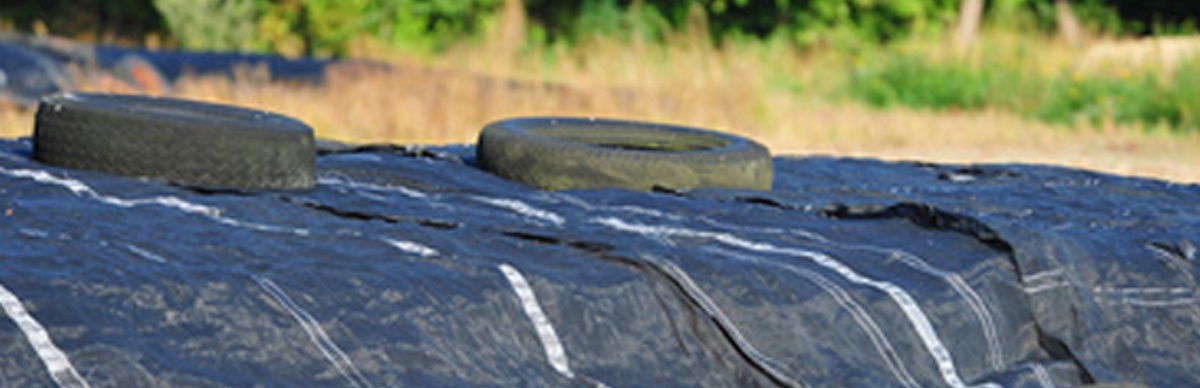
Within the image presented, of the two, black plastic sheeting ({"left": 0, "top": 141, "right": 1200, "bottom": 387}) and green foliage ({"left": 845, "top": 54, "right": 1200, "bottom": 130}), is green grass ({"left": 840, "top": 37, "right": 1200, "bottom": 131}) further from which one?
black plastic sheeting ({"left": 0, "top": 141, "right": 1200, "bottom": 387})

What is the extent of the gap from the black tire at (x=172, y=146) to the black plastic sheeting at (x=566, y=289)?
111 mm

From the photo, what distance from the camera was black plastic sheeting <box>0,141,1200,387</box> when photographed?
2775mm

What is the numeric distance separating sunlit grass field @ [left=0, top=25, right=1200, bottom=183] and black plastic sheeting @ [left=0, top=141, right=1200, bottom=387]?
5.03 meters

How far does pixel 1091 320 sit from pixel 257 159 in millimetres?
2347

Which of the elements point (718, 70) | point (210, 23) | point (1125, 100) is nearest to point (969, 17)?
point (1125, 100)

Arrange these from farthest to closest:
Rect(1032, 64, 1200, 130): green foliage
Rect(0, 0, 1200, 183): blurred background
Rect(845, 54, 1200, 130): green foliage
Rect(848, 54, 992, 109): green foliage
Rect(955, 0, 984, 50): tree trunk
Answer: Rect(955, 0, 984, 50): tree trunk < Rect(848, 54, 992, 109): green foliage < Rect(845, 54, 1200, 130): green foliage < Rect(1032, 64, 1200, 130): green foliage < Rect(0, 0, 1200, 183): blurred background

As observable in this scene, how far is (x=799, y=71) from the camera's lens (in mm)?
16594

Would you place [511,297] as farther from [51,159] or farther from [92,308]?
[51,159]

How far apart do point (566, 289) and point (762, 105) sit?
346 inches

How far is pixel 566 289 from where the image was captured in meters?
3.10

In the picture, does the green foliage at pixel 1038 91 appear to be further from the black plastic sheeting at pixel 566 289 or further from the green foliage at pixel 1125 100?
the black plastic sheeting at pixel 566 289

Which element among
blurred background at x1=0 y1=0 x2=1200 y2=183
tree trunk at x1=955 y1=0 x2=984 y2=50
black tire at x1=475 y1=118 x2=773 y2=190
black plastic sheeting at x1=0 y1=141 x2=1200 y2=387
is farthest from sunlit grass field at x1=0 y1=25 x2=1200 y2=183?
black plastic sheeting at x1=0 y1=141 x2=1200 y2=387

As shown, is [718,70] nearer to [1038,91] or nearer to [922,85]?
[922,85]

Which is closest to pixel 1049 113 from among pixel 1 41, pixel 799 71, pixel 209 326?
pixel 799 71
